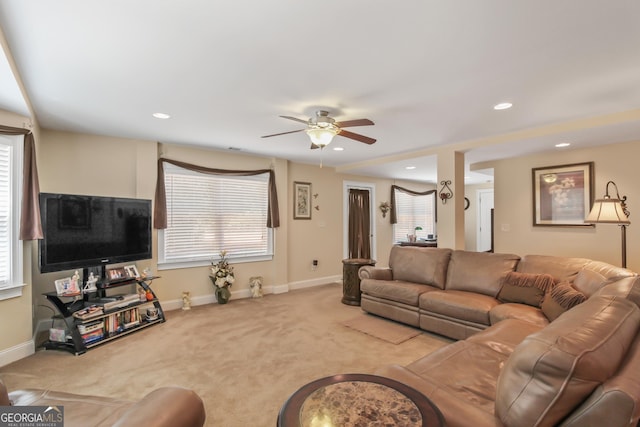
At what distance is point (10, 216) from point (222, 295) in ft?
8.81

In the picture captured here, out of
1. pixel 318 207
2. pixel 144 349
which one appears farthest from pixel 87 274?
pixel 318 207

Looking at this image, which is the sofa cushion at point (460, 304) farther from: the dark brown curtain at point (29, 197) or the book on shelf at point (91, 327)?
the dark brown curtain at point (29, 197)

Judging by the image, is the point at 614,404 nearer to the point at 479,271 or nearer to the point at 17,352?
the point at 479,271

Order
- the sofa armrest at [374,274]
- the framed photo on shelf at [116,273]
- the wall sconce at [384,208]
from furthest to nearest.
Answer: the wall sconce at [384,208] → the sofa armrest at [374,274] → the framed photo on shelf at [116,273]

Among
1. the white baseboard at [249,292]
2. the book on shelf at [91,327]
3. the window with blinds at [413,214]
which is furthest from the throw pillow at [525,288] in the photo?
the window with blinds at [413,214]

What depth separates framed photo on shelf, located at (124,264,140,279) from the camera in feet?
13.0

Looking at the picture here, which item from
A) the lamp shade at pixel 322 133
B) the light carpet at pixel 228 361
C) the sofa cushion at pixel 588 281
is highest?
the lamp shade at pixel 322 133

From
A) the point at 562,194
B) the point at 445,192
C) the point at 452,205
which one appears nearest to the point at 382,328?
the point at 452,205

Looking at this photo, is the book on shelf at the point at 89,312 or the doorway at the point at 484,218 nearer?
the book on shelf at the point at 89,312

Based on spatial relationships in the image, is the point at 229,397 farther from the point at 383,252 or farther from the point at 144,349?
the point at 383,252

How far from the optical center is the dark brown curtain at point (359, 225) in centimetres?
712

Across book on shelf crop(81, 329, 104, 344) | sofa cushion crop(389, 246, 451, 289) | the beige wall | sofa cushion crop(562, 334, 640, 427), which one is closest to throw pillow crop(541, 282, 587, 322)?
sofa cushion crop(389, 246, 451, 289)

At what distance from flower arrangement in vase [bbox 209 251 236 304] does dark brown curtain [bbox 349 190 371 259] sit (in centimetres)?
296

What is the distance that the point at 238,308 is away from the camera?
4711 millimetres
